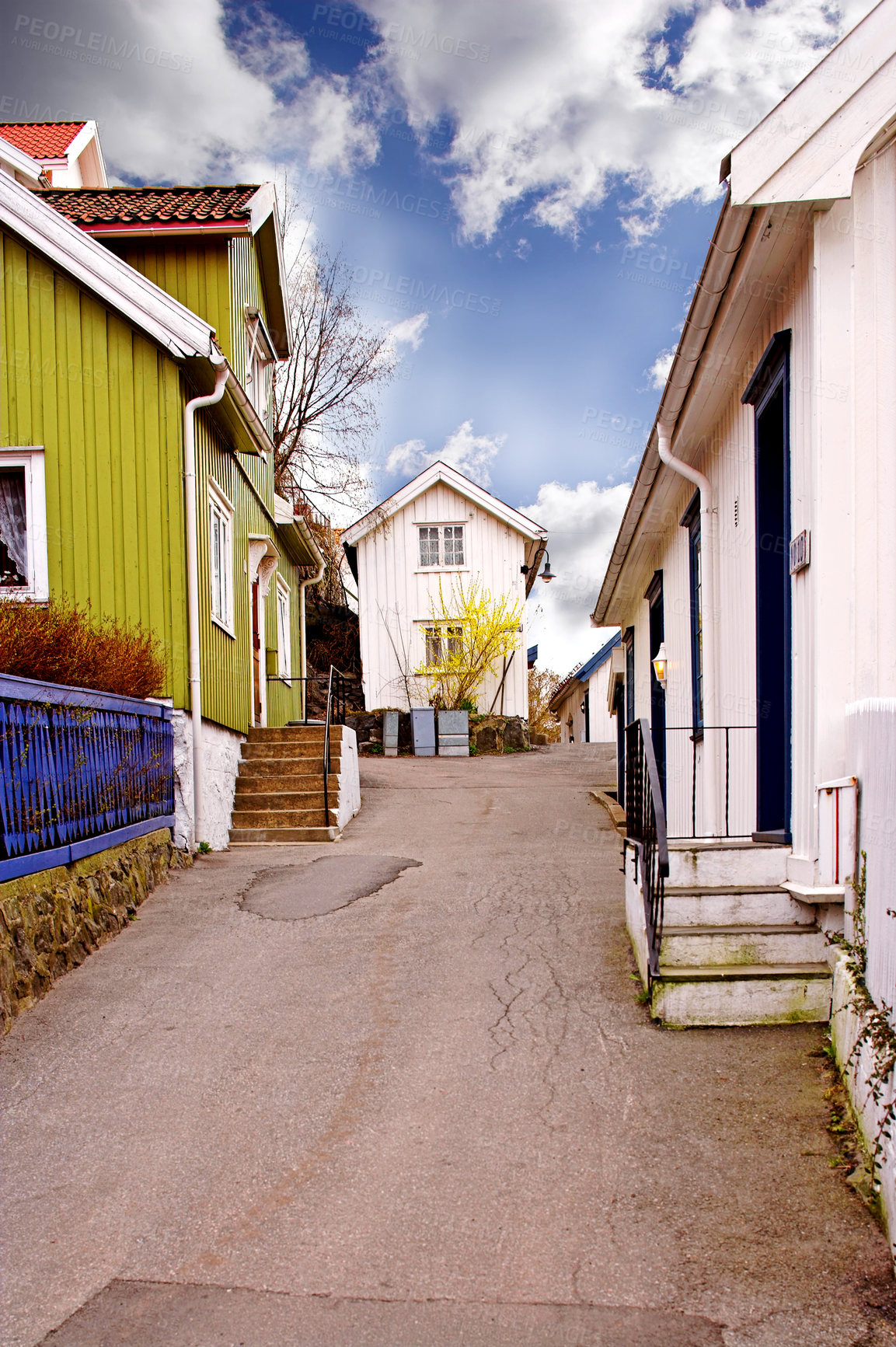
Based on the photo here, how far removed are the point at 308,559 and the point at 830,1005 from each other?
567 inches

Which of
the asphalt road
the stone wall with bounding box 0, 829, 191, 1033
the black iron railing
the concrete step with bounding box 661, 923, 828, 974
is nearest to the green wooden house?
the stone wall with bounding box 0, 829, 191, 1033

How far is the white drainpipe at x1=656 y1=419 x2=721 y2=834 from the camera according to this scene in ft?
25.3

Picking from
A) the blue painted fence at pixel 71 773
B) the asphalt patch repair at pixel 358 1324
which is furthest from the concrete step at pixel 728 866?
the blue painted fence at pixel 71 773

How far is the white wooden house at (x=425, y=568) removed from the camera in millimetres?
24500

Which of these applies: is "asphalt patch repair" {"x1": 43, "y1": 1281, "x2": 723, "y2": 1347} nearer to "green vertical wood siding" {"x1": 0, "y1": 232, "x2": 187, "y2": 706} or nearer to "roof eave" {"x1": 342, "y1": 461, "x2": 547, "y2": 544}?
"green vertical wood siding" {"x1": 0, "y1": 232, "x2": 187, "y2": 706}

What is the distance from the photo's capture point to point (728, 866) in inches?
217

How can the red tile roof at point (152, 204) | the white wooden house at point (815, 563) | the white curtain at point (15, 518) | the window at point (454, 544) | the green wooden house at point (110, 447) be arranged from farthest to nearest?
the window at point (454, 544), the red tile roof at point (152, 204), the white curtain at point (15, 518), the green wooden house at point (110, 447), the white wooden house at point (815, 563)

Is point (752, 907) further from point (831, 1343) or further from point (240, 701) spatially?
point (240, 701)

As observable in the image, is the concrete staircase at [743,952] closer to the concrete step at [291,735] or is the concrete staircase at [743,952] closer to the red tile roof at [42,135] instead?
the concrete step at [291,735]

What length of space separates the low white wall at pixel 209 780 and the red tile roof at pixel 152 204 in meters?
5.68

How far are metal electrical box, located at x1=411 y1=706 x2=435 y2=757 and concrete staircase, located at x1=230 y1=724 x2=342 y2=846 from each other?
30.2 feet

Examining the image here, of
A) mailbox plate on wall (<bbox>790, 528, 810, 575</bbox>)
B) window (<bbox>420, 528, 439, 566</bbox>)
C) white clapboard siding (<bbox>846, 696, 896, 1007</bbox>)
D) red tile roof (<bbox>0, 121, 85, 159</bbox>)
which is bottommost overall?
white clapboard siding (<bbox>846, 696, 896, 1007</bbox>)

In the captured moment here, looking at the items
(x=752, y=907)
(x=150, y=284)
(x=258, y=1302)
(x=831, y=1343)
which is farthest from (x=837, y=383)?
(x=150, y=284)

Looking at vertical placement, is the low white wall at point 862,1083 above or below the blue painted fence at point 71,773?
below
